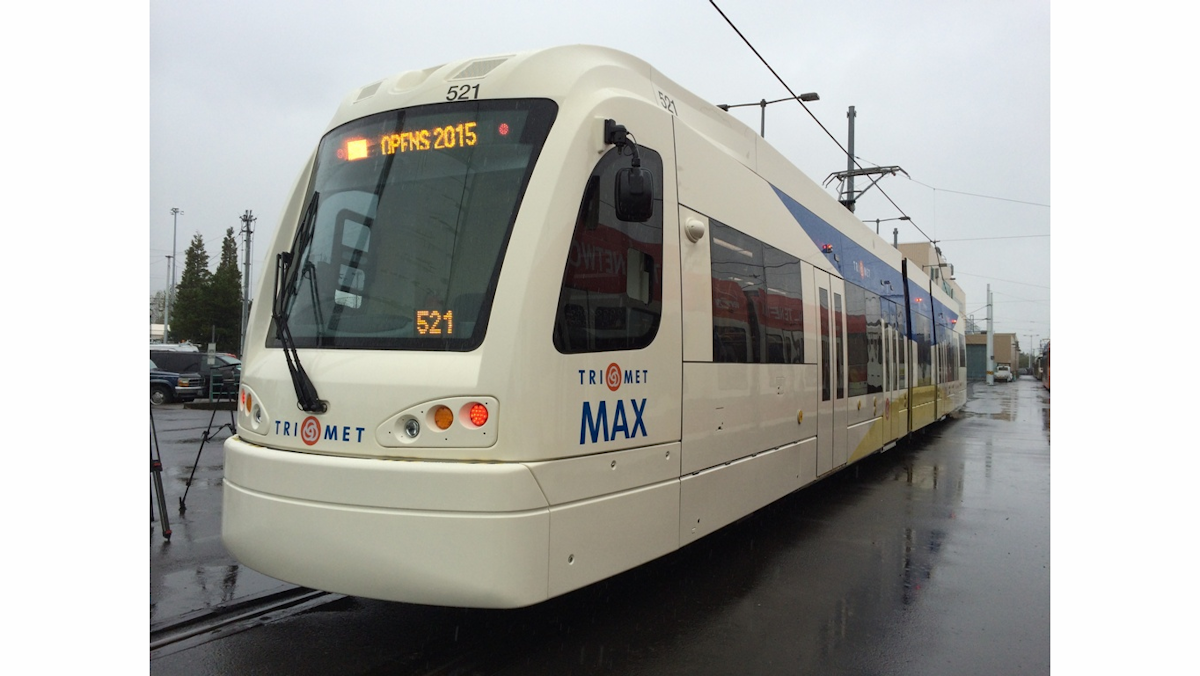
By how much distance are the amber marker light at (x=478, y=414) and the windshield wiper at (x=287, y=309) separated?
84 centimetres

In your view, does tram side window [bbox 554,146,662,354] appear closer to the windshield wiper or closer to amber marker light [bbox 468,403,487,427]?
amber marker light [bbox 468,403,487,427]

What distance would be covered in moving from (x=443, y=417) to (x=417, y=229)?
1.11 m

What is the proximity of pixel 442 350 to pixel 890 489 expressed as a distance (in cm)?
866

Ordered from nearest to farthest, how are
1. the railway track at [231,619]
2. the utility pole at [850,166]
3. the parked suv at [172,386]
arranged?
the railway track at [231,619] → the utility pole at [850,166] → the parked suv at [172,386]

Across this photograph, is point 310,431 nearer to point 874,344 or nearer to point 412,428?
point 412,428

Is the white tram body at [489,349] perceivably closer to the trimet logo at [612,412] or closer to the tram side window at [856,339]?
the trimet logo at [612,412]

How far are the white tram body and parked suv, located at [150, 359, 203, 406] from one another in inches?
1007

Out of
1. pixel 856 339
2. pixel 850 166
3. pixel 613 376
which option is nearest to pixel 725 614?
pixel 613 376

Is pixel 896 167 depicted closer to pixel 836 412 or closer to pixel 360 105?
pixel 836 412

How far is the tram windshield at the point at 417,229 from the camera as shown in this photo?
434 centimetres

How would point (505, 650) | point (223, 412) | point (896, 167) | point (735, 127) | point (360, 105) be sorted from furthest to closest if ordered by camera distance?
point (223, 412) < point (896, 167) < point (735, 127) < point (360, 105) < point (505, 650)

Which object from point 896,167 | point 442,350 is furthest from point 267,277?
point 896,167

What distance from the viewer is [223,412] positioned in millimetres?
23672

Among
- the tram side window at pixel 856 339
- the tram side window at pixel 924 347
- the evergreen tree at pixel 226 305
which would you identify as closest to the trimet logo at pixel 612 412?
the tram side window at pixel 856 339
